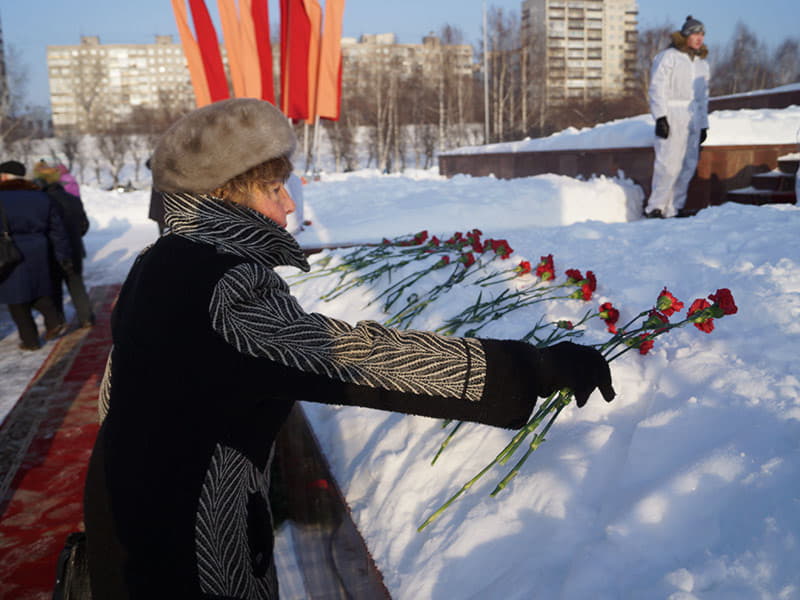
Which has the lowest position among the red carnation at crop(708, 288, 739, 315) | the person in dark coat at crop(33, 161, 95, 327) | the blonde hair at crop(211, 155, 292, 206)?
the person in dark coat at crop(33, 161, 95, 327)

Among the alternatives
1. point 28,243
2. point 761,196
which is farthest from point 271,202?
point 761,196

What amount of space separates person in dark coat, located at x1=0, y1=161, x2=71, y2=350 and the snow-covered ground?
11.0 ft

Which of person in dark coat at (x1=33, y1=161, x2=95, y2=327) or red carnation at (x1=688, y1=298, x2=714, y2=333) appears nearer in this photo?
red carnation at (x1=688, y1=298, x2=714, y2=333)

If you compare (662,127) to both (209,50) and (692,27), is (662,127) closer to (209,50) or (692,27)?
(692,27)

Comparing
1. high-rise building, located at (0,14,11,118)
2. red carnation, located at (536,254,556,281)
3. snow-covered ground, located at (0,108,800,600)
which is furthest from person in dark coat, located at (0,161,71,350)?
high-rise building, located at (0,14,11,118)

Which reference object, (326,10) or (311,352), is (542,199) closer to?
(326,10)

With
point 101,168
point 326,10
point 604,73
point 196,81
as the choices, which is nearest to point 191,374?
point 196,81

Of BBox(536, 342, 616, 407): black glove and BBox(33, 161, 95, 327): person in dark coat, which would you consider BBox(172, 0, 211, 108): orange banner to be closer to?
BBox(33, 161, 95, 327): person in dark coat

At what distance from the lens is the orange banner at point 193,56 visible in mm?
9266

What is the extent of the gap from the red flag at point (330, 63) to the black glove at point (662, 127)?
17.1 ft

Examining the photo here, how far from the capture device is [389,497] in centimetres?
210

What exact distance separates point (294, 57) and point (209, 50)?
50.2 inches

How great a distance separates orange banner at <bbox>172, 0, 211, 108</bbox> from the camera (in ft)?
30.4

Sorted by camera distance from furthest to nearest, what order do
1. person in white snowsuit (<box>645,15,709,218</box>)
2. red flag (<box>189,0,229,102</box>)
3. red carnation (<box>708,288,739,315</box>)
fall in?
red flag (<box>189,0,229,102</box>)
person in white snowsuit (<box>645,15,709,218</box>)
red carnation (<box>708,288,739,315</box>)
